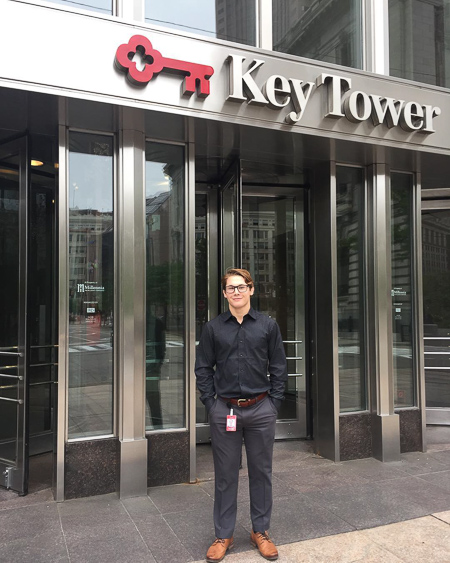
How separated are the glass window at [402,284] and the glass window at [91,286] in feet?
11.3

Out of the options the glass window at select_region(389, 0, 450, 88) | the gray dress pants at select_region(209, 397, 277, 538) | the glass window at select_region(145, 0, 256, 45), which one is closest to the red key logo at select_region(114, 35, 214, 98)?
the glass window at select_region(145, 0, 256, 45)

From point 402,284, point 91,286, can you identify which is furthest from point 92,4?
point 402,284

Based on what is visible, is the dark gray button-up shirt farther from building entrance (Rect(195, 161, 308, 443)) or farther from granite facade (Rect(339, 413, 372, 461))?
building entrance (Rect(195, 161, 308, 443))

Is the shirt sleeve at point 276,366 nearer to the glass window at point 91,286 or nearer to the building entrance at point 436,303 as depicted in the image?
the glass window at point 91,286

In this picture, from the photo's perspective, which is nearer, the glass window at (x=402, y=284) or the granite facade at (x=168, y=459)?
the granite facade at (x=168, y=459)

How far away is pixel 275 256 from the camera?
6566mm

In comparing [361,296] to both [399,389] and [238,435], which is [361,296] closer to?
[399,389]

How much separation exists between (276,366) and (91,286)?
2081mm

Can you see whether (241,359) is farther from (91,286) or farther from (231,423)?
(91,286)

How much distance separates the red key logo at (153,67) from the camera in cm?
422

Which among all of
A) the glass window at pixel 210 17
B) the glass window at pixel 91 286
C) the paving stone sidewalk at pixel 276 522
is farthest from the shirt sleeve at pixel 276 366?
the glass window at pixel 210 17

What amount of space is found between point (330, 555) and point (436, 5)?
648 cm

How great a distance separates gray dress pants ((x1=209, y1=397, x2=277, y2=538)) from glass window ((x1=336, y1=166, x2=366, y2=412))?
8.77ft

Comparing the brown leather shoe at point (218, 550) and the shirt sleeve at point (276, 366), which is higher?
the shirt sleeve at point (276, 366)
